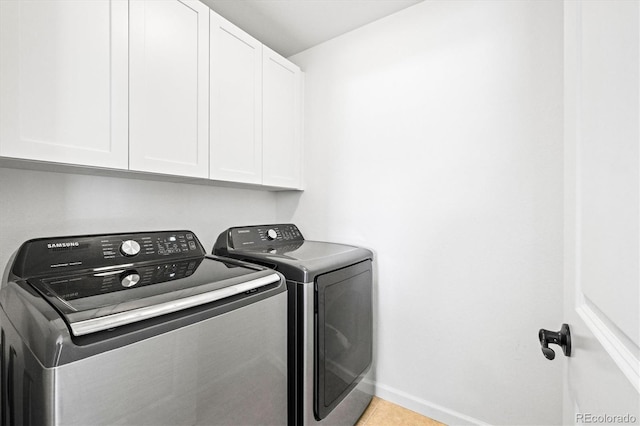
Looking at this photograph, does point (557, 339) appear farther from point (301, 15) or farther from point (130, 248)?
point (301, 15)

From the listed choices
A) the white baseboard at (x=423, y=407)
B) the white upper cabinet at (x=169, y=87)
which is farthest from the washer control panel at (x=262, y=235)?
the white baseboard at (x=423, y=407)

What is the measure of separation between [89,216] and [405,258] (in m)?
1.74

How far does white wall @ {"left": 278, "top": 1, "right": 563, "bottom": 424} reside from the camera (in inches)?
54.3

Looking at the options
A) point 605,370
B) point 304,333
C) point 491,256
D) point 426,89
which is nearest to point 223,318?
point 304,333

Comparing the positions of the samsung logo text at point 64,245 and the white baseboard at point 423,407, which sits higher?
the samsung logo text at point 64,245

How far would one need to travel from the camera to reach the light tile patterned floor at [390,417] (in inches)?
64.6

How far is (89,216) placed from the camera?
55.0 inches

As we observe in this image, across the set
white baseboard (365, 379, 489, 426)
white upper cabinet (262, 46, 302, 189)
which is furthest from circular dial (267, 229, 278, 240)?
white baseboard (365, 379, 489, 426)

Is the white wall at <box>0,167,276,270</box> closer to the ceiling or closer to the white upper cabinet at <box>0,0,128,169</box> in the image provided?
the white upper cabinet at <box>0,0,128,169</box>

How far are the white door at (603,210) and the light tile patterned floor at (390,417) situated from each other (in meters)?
1.16

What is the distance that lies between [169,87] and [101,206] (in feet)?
2.27

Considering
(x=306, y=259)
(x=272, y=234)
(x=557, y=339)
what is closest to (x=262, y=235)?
(x=272, y=234)

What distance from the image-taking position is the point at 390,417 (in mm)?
1693

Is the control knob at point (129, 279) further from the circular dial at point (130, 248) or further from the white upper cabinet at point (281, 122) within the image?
the white upper cabinet at point (281, 122)
